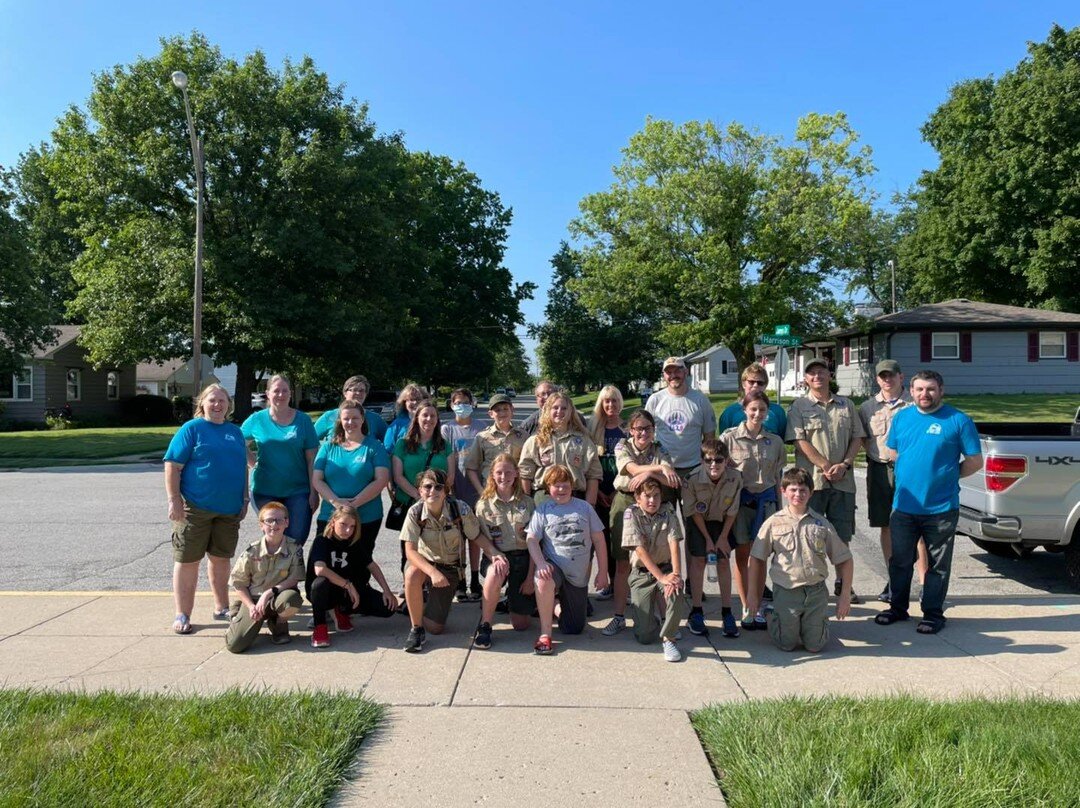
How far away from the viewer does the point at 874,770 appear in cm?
329

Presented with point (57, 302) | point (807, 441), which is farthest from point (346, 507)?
point (57, 302)

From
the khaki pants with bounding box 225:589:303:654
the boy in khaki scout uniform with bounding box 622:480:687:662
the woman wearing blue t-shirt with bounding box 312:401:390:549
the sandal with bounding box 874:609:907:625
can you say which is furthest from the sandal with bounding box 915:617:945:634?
the khaki pants with bounding box 225:589:303:654

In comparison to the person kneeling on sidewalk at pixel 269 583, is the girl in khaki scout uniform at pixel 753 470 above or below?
above

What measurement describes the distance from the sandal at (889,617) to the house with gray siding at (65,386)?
110ft

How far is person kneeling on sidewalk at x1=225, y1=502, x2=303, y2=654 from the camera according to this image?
16.7 ft

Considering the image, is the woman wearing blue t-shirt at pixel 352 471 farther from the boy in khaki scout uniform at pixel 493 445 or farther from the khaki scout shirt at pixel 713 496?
the khaki scout shirt at pixel 713 496

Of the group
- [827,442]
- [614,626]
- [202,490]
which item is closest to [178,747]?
[202,490]

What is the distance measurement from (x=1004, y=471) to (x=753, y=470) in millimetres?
2208

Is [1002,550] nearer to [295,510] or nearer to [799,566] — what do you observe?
[799,566]

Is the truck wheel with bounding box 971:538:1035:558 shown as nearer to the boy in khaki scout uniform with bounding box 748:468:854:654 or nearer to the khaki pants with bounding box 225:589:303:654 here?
the boy in khaki scout uniform with bounding box 748:468:854:654

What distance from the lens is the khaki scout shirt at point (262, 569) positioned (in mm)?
5289

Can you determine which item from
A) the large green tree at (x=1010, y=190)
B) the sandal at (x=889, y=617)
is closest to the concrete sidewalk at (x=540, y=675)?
the sandal at (x=889, y=617)

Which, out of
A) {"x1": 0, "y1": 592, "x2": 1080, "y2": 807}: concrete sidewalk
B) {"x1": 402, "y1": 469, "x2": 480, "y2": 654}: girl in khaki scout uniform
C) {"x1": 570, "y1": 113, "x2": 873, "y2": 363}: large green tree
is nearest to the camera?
{"x1": 0, "y1": 592, "x2": 1080, "y2": 807}: concrete sidewalk

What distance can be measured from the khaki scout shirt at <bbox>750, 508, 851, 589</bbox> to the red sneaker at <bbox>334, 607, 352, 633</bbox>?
2.84 m
